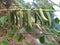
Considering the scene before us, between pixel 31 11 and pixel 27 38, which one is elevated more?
pixel 31 11

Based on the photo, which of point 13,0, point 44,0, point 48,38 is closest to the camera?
point 48,38

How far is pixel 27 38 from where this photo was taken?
4.91 feet

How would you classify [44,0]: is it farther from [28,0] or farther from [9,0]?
[9,0]

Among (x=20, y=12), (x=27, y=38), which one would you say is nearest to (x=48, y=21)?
(x=20, y=12)

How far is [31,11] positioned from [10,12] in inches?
4.2

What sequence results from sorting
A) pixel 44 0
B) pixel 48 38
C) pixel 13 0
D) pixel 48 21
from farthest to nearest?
1. pixel 44 0
2. pixel 13 0
3. pixel 48 38
4. pixel 48 21

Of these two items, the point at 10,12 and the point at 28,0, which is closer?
the point at 10,12

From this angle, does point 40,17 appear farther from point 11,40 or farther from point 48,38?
point 11,40

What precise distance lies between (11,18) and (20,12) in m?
0.06

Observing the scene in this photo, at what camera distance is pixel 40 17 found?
88 centimetres

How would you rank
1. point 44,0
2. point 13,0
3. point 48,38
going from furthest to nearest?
point 44,0 < point 13,0 < point 48,38

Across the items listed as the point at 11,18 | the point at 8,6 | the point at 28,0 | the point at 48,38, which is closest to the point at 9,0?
the point at 8,6

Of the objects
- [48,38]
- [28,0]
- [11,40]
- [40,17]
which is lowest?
[11,40]

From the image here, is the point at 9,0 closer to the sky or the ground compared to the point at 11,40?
closer to the sky
